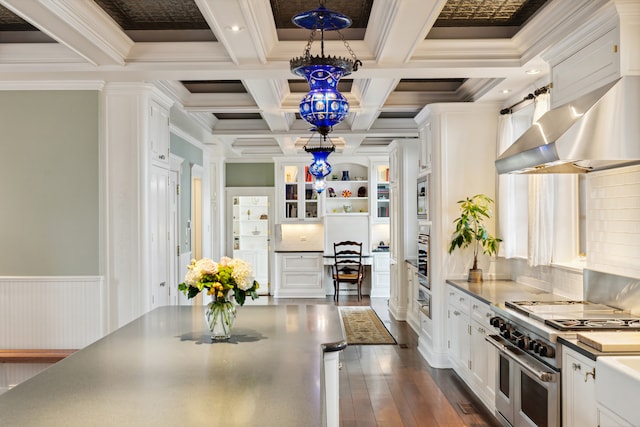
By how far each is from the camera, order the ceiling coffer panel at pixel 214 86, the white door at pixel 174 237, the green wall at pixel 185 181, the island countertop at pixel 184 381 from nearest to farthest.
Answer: the island countertop at pixel 184 381 → the ceiling coffer panel at pixel 214 86 → the white door at pixel 174 237 → the green wall at pixel 185 181

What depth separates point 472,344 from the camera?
4547mm

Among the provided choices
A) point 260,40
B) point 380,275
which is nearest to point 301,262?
point 380,275

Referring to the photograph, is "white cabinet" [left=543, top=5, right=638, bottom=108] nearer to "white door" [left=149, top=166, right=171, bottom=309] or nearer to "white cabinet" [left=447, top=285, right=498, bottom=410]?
"white cabinet" [left=447, top=285, right=498, bottom=410]

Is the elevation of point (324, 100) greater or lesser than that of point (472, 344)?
greater

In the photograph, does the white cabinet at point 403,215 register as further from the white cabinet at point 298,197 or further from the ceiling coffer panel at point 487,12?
the ceiling coffer panel at point 487,12

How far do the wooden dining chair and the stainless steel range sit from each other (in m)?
6.03

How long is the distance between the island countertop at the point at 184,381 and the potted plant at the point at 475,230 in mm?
2527

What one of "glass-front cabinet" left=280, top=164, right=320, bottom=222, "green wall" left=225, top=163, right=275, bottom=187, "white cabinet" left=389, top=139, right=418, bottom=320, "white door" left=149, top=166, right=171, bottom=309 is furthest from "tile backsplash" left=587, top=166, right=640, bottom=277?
"green wall" left=225, top=163, right=275, bottom=187

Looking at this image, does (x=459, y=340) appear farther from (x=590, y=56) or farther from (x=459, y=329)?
(x=590, y=56)

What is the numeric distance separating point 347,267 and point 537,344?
718cm

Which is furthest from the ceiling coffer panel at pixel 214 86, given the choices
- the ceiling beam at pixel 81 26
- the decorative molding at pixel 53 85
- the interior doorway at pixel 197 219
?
the interior doorway at pixel 197 219

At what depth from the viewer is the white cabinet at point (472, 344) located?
411cm

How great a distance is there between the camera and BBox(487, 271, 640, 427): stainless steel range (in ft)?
9.25

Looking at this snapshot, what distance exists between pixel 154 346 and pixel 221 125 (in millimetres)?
5431
